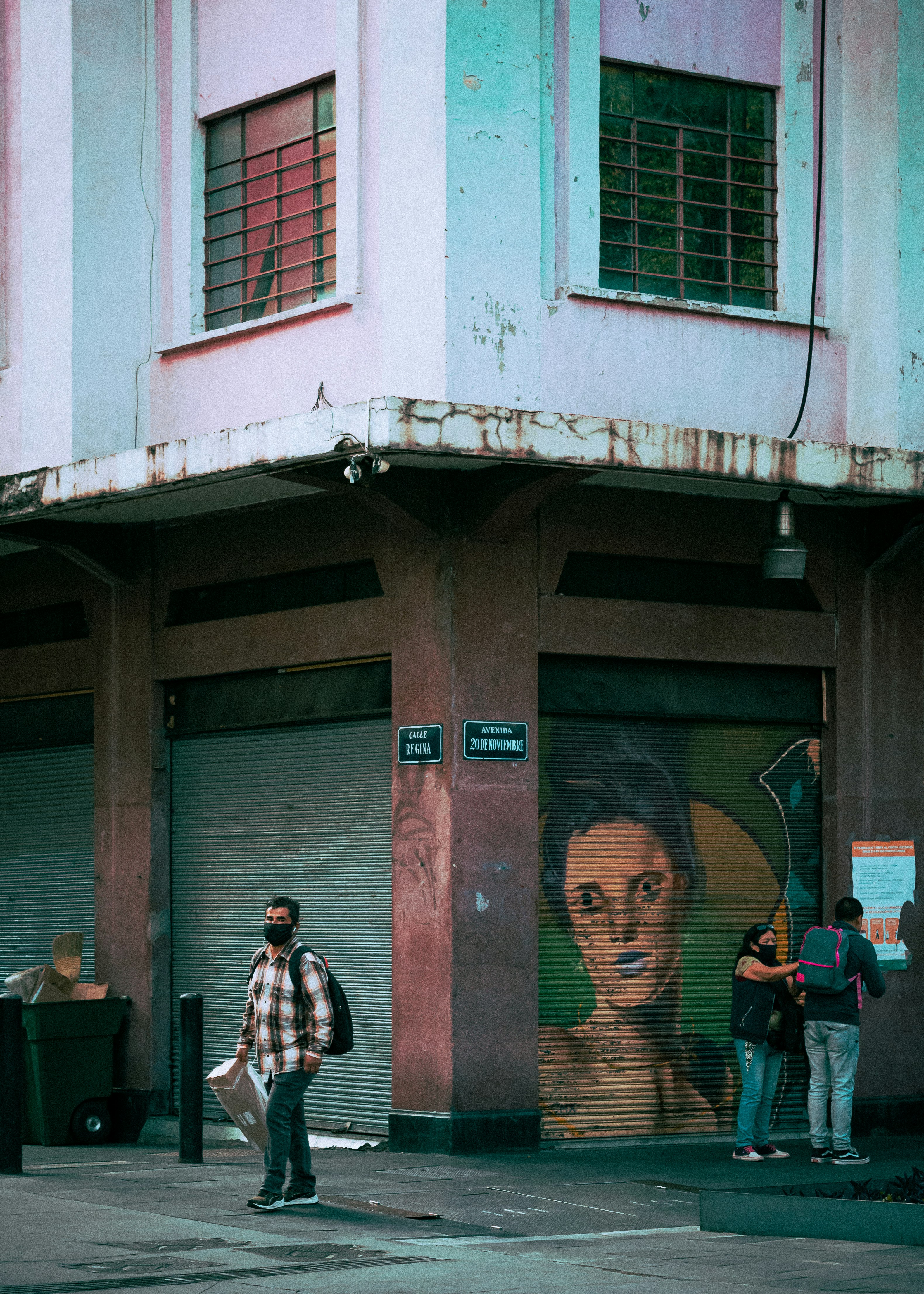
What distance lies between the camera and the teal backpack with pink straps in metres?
12.2

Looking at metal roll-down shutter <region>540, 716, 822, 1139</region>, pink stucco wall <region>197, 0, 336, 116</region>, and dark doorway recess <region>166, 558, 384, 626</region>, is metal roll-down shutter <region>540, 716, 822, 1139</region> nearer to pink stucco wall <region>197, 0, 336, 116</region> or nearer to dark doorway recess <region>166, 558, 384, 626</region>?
dark doorway recess <region>166, 558, 384, 626</region>

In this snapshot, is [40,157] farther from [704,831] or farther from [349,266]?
[704,831]

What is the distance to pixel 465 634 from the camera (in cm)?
1276

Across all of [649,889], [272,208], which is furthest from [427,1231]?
[272,208]

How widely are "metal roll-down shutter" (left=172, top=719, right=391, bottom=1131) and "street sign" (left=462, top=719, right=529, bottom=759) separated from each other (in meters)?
0.87

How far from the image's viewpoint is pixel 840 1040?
12242 mm

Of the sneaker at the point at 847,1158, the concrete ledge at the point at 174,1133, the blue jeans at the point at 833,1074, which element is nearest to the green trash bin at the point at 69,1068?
the concrete ledge at the point at 174,1133

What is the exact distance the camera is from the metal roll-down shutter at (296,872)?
13359 mm

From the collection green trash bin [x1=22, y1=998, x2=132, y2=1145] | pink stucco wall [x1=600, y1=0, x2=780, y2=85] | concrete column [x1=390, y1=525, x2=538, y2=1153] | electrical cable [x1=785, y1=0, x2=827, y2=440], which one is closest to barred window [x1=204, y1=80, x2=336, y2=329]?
pink stucco wall [x1=600, y1=0, x2=780, y2=85]

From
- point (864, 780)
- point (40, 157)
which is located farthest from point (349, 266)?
point (864, 780)

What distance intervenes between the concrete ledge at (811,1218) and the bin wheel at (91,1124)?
20.7ft

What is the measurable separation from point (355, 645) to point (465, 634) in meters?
1.07

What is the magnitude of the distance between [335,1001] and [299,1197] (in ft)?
3.66

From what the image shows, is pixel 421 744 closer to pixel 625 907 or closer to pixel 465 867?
pixel 465 867
